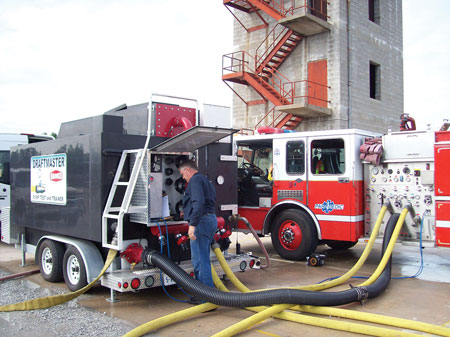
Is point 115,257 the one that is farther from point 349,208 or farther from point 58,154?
point 349,208

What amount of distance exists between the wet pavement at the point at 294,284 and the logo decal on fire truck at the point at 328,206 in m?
1.16

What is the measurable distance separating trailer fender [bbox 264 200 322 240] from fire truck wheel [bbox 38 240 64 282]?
4.29 metres

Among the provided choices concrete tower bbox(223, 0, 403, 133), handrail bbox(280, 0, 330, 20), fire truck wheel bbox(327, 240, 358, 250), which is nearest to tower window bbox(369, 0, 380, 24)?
concrete tower bbox(223, 0, 403, 133)

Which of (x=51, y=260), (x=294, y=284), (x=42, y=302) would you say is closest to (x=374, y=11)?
(x=294, y=284)

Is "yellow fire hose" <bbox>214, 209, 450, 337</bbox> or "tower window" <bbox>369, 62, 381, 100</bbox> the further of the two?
"tower window" <bbox>369, 62, 381, 100</bbox>

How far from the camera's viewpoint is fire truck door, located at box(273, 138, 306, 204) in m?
9.41

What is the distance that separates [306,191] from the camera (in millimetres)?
9297

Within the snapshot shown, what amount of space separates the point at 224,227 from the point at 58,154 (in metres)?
3.03

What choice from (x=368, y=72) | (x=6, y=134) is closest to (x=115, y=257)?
(x=6, y=134)

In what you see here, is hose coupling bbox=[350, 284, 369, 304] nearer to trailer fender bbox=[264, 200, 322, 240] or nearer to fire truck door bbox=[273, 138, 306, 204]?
trailer fender bbox=[264, 200, 322, 240]

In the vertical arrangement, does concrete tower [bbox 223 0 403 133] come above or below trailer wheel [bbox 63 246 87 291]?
above

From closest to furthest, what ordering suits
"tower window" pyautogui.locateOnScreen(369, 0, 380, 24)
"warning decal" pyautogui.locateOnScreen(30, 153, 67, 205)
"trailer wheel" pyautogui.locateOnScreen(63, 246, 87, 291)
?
"trailer wheel" pyautogui.locateOnScreen(63, 246, 87, 291) < "warning decal" pyautogui.locateOnScreen(30, 153, 67, 205) < "tower window" pyautogui.locateOnScreen(369, 0, 380, 24)

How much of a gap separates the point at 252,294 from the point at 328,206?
3.87 metres

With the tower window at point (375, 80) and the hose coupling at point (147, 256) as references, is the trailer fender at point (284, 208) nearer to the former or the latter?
the hose coupling at point (147, 256)
